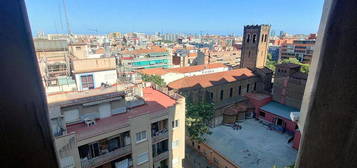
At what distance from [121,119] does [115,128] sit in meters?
0.85

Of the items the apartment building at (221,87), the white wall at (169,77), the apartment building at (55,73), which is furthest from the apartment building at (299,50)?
the apartment building at (55,73)

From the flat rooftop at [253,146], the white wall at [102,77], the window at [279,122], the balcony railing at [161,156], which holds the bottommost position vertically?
the flat rooftop at [253,146]

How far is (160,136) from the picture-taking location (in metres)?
11.3

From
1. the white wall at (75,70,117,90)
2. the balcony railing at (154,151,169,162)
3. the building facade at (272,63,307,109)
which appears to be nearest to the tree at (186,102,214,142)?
the balcony railing at (154,151,169,162)

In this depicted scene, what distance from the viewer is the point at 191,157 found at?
17750 millimetres

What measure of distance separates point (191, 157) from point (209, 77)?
1165cm

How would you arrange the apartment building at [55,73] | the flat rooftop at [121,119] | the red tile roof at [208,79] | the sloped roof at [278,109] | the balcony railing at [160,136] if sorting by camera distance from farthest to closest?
the red tile roof at [208,79]
the sloped roof at [278,109]
the apartment building at [55,73]
the balcony railing at [160,136]
the flat rooftop at [121,119]

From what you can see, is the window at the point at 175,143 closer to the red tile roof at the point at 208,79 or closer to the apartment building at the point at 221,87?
the apartment building at the point at 221,87

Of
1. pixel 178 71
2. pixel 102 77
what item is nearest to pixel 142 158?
pixel 102 77

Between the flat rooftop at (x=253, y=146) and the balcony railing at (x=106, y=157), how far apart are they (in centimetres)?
1034

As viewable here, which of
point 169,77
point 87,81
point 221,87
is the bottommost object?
point 221,87

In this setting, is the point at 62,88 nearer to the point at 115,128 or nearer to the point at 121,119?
the point at 121,119

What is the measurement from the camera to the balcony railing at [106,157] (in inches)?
351

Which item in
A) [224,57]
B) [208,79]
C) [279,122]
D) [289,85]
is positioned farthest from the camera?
[224,57]
